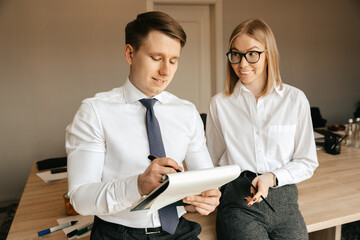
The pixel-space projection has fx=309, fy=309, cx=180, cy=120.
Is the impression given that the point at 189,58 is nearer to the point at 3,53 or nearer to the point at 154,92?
the point at 3,53

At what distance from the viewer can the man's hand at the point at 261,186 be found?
4.44 feet

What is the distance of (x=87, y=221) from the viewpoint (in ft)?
4.93

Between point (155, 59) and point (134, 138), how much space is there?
31cm

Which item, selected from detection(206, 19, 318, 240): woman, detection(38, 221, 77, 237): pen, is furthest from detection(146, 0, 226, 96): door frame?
detection(38, 221, 77, 237): pen

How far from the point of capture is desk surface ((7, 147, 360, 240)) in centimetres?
148

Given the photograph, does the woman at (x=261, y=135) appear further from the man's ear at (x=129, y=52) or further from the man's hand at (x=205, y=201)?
the man's ear at (x=129, y=52)

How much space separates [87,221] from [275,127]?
1.05 meters

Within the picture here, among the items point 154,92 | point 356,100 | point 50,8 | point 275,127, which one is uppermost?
point 50,8

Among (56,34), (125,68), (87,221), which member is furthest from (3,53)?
(87,221)

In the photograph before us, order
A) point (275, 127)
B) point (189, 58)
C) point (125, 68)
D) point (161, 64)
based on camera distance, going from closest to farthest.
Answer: point (161, 64) < point (275, 127) < point (125, 68) < point (189, 58)

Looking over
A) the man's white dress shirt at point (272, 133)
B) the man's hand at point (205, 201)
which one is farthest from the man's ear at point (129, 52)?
the man's white dress shirt at point (272, 133)

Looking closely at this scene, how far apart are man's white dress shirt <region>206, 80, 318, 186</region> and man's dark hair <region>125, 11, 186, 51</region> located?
649 mm

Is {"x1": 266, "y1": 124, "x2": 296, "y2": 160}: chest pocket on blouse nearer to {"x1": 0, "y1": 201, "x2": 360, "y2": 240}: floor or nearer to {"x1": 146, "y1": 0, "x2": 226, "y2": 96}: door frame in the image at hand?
{"x1": 0, "y1": 201, "x2": 360, "y2": 240}: floor

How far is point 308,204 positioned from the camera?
1669 mm
